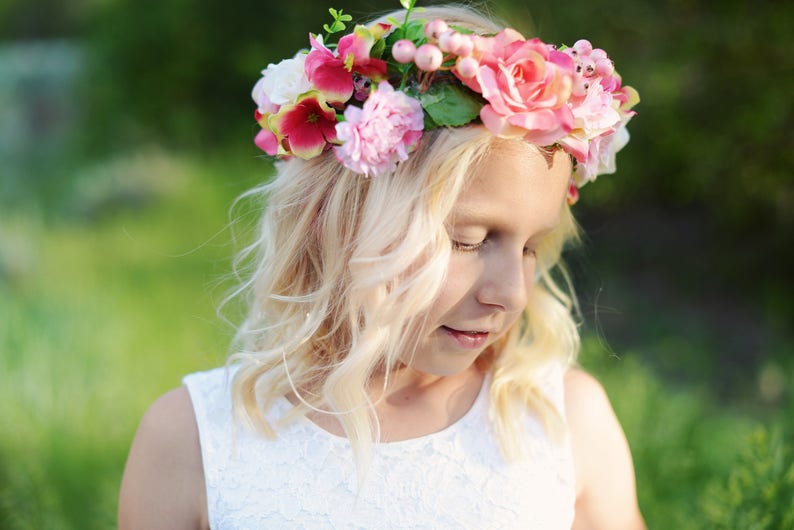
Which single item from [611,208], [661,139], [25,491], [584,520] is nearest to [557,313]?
[584,520]

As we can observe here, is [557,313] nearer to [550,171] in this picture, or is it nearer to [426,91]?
[550,171]

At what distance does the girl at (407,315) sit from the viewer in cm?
154

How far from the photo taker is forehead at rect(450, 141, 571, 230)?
5.08 ft

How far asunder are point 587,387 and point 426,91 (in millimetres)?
711

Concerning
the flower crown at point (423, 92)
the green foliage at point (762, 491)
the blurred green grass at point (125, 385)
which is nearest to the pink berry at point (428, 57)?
the flower crown at point (423, 92)

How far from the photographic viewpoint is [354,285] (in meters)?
1.61

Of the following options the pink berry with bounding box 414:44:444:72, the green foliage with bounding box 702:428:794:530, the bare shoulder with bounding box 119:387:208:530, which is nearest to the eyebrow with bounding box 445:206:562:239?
the pink berry with bounding box 414:44:444:72

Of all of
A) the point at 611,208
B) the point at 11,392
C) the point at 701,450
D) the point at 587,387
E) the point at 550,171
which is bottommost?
the point at 611,208

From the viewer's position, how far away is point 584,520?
71.0 inches

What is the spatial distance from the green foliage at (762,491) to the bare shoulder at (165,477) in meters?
1.21

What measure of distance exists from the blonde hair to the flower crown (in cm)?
5

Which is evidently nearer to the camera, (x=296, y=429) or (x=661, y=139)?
(x=296, y=429)

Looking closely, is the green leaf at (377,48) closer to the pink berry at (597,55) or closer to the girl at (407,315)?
the girl at (407,315)

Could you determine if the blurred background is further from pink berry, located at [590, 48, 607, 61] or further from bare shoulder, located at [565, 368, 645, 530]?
pink berry, located at [590, 48, 607, 61]
